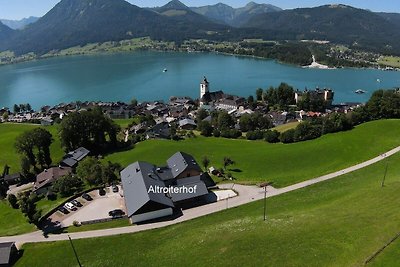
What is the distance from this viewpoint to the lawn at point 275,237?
26.5m

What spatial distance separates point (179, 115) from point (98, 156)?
Answer: 46158 mm

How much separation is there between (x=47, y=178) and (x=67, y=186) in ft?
26.9

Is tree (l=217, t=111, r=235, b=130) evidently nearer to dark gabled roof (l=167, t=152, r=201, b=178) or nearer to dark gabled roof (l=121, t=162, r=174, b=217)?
dark gabled roof (l=167, t=152, r=201, b=178)

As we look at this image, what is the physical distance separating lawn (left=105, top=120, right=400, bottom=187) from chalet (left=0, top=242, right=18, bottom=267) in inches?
1049

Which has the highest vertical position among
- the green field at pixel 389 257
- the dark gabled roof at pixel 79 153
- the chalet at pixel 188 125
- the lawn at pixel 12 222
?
the green field at pixel 389 257

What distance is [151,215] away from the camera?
4116 cm

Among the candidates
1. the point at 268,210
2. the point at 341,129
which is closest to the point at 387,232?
the point at 268,210

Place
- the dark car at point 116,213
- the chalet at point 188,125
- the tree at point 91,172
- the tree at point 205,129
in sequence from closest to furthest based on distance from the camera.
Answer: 1. the dark car at point 116,213
2. the tree at point 91,172
3. the tree at point 205,129
4. the chalet at point 188,125

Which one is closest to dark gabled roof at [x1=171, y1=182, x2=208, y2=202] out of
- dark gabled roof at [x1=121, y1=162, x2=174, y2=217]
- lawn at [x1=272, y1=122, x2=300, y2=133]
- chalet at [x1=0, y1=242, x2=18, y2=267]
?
dark gabled roof at [x1=121, y1=162, x2=174, y2=217]

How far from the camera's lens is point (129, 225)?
1587 inches

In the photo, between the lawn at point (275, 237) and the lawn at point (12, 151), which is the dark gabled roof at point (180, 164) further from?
the lawn at point (12, 151)

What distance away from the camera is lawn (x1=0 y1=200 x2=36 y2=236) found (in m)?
41.6

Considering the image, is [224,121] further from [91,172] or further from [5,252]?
[5,252]

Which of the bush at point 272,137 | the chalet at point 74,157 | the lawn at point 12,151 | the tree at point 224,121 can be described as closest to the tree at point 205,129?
the tree at point 224,121
